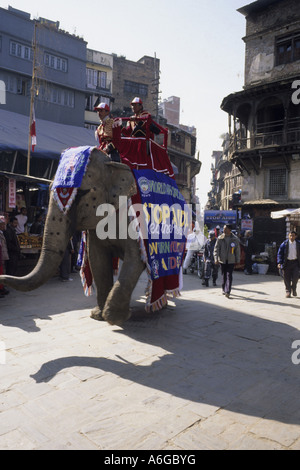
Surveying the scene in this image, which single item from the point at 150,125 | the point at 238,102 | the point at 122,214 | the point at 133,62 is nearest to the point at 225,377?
the point at 122,214

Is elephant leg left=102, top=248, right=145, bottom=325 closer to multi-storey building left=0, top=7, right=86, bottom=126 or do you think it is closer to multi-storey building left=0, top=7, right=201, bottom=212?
multi-storey building left=0, top=7, right=201, bottom=212

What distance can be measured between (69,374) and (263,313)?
459 cm

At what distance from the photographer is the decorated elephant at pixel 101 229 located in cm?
444

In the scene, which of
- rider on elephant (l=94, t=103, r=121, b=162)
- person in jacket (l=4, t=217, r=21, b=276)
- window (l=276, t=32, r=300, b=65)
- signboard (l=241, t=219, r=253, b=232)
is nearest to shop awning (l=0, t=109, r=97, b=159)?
person in jacket (l=4, t=217, r=21, b=276)

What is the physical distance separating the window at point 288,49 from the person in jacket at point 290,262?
54.6 feet

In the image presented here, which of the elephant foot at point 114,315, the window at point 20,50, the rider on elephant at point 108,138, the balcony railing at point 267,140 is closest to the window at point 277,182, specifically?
the balcony railing at point 267,140

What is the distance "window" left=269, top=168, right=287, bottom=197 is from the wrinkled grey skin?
18401 millimetres

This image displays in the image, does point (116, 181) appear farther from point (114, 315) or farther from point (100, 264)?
point (114, 315)

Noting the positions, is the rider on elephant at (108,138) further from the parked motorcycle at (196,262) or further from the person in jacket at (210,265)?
the parked motorcycle at (196,262)

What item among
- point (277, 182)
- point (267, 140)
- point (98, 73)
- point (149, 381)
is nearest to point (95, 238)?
point (149, 381)

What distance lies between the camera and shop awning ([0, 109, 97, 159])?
14.3m

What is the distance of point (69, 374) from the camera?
152 inches

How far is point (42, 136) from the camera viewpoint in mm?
17297

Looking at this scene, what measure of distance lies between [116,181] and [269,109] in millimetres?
20556
